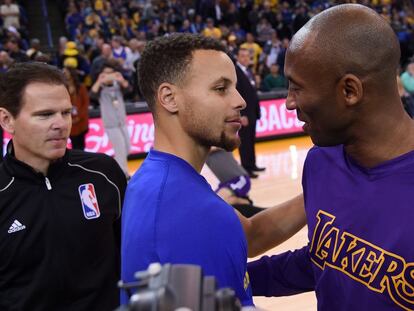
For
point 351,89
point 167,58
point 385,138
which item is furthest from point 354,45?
point 167,58

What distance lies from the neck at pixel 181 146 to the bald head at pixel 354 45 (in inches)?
14.7

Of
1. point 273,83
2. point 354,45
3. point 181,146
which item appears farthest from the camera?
point 273,83

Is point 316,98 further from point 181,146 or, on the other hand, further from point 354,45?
point 181,146

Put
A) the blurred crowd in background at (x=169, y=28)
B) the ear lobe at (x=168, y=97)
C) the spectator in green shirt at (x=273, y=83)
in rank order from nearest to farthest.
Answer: the ear lobe at (x=168, y=97) < the blurred crowd in background at (x=169, y=28) < the spectator in green shirt at (x=273, y=83)

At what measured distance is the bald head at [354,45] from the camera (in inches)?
60.5

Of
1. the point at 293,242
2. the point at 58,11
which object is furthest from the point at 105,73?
the point at 58,11

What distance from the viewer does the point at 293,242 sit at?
223 inches

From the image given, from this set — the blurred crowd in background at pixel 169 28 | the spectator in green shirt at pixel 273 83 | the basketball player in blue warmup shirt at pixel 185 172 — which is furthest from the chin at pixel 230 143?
the spectator in green shirt at pixel 273 83

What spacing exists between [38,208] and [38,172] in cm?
15

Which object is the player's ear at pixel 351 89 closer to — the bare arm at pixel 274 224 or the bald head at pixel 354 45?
the bald head at pixel 354 45

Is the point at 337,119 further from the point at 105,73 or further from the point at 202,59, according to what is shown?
the point at 105,73

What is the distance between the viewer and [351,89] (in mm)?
1555

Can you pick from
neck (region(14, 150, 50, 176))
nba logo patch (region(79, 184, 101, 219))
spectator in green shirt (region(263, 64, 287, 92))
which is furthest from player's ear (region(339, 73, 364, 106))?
spectator in green shirt (region(263, 64, 287, 92))

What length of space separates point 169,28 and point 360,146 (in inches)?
628
